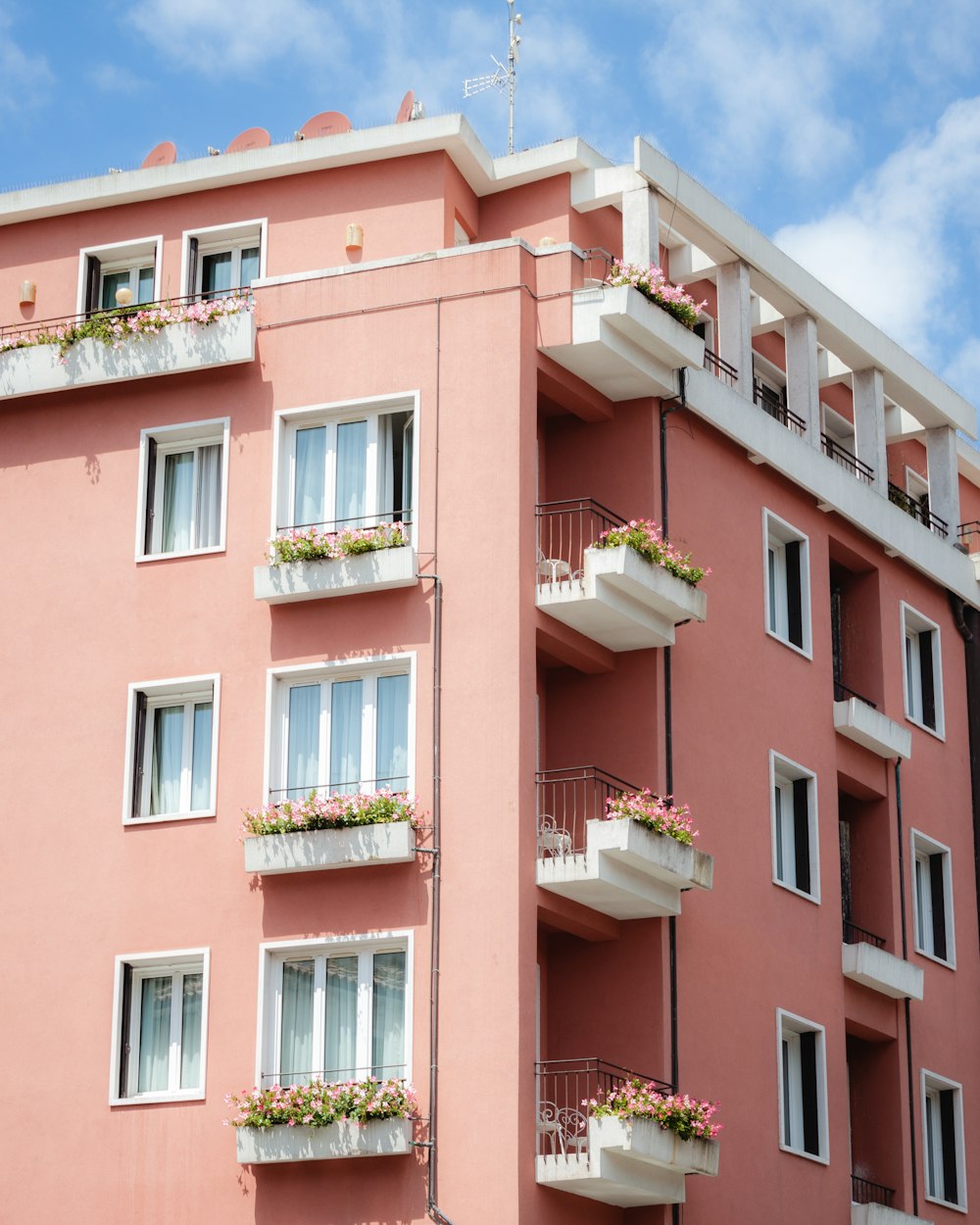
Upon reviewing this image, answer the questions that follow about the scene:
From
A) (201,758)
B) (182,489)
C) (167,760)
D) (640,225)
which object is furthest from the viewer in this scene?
(640,225)

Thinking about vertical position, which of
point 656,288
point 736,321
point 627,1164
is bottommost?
point 627,1164

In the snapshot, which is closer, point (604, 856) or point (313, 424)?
point (604, 856)

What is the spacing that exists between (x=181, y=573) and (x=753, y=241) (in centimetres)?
1136

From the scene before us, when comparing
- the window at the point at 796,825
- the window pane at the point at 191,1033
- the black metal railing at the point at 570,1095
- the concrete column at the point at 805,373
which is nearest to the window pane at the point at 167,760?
the window pane at the point at 191,1033

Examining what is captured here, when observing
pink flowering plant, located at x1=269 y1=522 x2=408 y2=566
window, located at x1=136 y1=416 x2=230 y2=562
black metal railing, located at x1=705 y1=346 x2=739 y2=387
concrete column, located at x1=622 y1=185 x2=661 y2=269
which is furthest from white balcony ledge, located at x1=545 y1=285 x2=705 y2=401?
window, located at x1=136 y1=416 x2=230 y2=562

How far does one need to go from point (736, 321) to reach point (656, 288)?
159 inches

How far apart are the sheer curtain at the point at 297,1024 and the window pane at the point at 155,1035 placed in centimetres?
180

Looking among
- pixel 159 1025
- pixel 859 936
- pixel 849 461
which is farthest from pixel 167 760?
pixel 849 461

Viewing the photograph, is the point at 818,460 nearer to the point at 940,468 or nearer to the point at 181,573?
the point at 940,468

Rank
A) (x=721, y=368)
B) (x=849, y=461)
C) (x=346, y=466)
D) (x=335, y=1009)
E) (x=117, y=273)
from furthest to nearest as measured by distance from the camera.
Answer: (x=849, y=461) < (x=721, y=368) < (x=117, y=273) < (x=346, y=466) < (x=335, y=1009)

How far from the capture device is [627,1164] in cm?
3144

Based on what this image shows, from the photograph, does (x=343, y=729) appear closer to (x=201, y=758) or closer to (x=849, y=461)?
(x=201, y=758)

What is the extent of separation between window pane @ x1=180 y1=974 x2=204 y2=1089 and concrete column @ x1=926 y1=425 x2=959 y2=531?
18.3 meters

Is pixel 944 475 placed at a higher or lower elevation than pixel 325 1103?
higher
